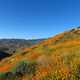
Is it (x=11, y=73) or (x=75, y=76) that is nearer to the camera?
(x=75, y=76)

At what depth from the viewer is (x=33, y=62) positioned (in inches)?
1011

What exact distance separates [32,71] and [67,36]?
104ft

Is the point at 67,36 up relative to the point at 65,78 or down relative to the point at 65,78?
up

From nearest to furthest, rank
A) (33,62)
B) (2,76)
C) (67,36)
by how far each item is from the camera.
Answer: (2,76) → (33,62) → (67,36)

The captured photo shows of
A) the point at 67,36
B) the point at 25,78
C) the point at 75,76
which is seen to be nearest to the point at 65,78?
the point at 75,76

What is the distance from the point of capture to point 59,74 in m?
13.6

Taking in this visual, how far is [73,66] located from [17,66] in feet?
40.8

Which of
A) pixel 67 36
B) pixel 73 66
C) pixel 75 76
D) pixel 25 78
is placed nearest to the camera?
pixel 75 76

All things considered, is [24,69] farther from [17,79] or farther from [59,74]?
[59,74]

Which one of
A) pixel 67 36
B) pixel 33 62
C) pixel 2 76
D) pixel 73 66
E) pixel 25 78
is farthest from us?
pixel 67 36

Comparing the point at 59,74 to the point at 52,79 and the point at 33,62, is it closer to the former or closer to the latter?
the point at 52,79

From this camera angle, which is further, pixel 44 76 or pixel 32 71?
pixel 32 71

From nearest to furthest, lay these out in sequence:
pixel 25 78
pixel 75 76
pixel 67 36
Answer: pixel 75 76
pixel 25 78
pixel 67 36

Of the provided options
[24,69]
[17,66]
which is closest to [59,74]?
[24,69]
